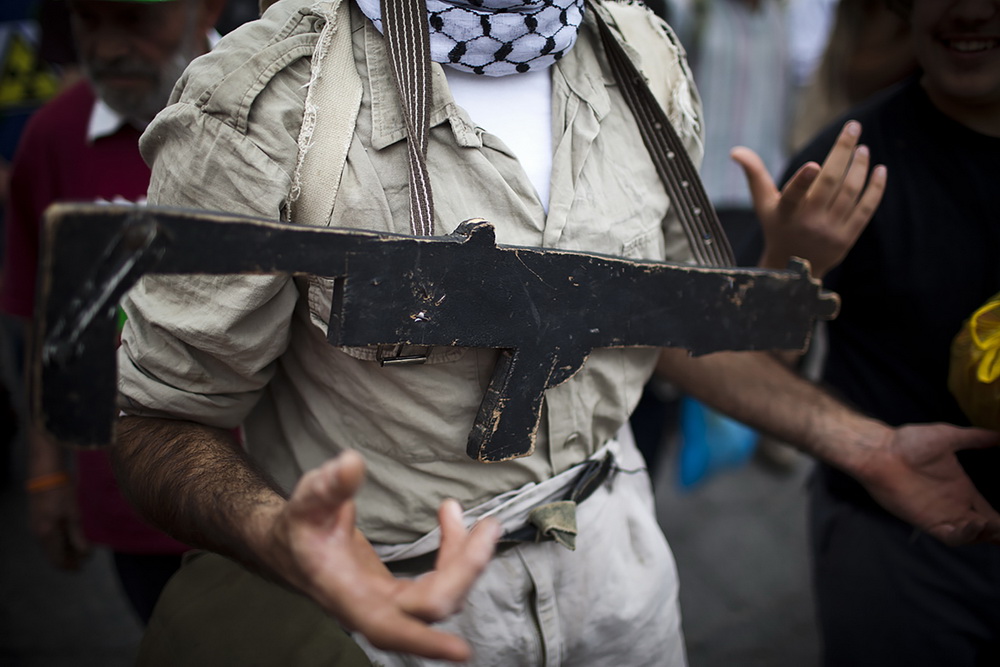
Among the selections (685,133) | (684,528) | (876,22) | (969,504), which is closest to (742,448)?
(684,528)

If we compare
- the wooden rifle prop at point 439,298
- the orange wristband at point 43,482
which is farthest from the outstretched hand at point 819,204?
the orange wristband at point 43,482

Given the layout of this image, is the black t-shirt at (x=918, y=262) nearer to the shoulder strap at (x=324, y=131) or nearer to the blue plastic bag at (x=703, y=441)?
the shoulder strap at (x=324, y=131)

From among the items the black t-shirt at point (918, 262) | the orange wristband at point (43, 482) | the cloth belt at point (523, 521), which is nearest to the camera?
the cloth belt at point (523, 521)

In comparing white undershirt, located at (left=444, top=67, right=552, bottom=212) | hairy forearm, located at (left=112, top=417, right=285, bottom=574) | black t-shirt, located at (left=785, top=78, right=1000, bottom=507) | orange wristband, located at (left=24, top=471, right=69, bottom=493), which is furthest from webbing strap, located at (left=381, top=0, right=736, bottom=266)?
orange wristband, located at (left=24, top=471, right=69, bottom=493)

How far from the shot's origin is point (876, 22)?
125 inches

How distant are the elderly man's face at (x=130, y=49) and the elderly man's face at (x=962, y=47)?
1.82 m

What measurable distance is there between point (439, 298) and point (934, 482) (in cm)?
116

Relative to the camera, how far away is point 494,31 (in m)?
1.10

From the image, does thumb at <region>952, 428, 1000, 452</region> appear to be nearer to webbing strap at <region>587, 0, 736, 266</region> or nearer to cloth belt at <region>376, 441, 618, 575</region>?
webbing strap at <region>587, 0, 736, 266</region>

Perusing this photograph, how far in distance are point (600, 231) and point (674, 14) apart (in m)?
2.69

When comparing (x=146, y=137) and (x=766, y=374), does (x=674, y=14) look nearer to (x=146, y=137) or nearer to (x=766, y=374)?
(x=766, y=374)

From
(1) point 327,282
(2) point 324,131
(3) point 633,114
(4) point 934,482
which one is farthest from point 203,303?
(4) point 934,482

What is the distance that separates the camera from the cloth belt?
120 cm

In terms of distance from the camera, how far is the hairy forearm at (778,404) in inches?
63.5
